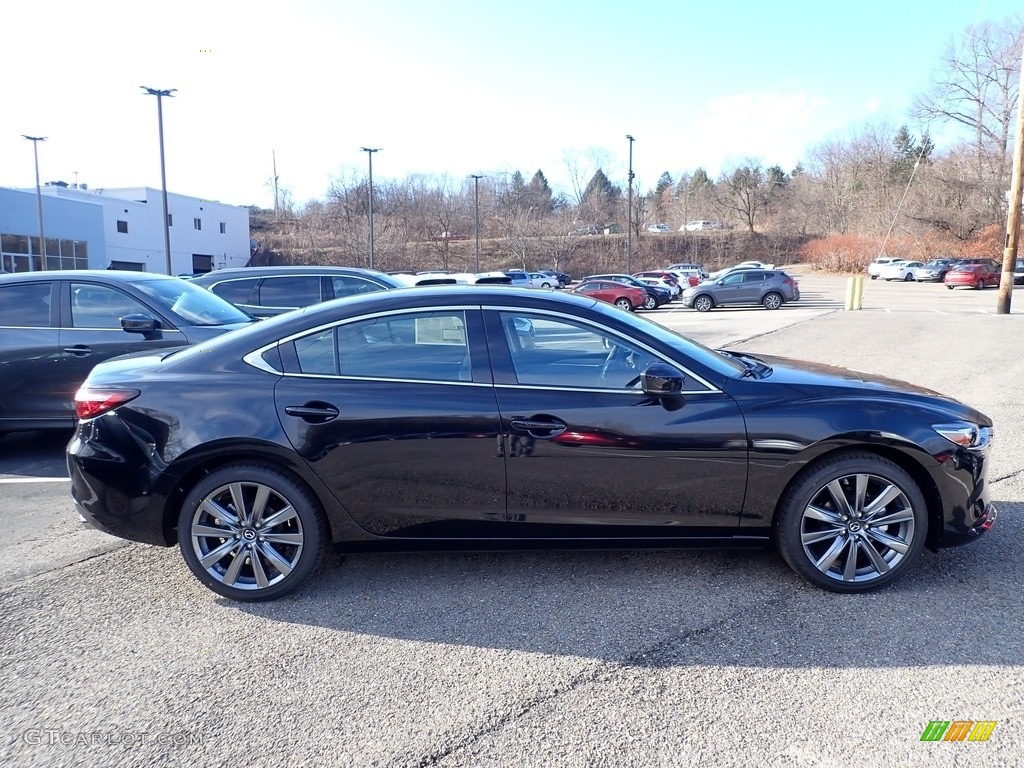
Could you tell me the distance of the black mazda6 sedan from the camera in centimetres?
357

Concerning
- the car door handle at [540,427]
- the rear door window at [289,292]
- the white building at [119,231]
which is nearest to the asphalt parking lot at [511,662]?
the car door handle at [540,427]

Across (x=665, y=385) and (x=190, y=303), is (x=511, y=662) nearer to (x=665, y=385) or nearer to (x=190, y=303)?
(x=665, y=385)

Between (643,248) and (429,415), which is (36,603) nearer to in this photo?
(429,415)

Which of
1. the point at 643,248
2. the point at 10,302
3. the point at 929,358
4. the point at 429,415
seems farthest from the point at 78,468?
the point at 643,248

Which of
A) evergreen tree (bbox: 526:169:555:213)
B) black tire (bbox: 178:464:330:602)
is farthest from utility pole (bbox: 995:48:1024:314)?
evergreen tree (bbox: 526:169:555:213)

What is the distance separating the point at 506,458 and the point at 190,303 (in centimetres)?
496

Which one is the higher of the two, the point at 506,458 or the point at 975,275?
the point at 975,275

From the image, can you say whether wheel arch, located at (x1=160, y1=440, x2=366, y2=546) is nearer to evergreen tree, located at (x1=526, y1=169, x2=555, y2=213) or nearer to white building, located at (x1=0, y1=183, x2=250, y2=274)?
white building, located at (x1=0, y1=183, x2=250, y2=274)

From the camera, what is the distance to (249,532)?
3.67 meters

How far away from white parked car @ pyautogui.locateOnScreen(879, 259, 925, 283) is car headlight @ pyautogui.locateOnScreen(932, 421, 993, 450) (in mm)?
53050

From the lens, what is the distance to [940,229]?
61219mm

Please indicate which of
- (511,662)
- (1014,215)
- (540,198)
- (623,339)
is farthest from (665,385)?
(540,198)

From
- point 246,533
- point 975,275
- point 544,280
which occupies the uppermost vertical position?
point 544,280

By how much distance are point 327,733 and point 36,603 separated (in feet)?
6.75
